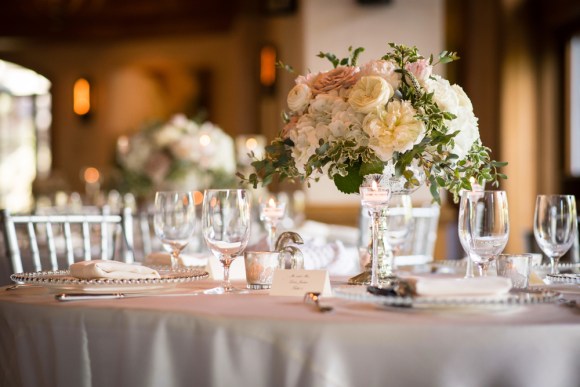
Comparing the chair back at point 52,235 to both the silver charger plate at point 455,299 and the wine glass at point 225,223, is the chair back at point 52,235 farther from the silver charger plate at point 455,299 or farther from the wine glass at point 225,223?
the silver charger plate at point 455,299

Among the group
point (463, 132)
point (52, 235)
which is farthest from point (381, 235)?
point (52, 235)

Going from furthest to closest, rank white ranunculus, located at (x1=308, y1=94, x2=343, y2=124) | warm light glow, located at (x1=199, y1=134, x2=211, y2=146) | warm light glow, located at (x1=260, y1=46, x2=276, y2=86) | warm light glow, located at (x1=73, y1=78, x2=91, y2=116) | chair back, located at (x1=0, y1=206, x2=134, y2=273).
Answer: warm light glow, located at (x1=73, y1=78, x2=91, y2=116)
warm light glow, located at (x1=260, y1=46, x2=276, y2=86)
warm light glow, located at (x1=199, y1=134, x2=211, y2=146)
chair back, located at (x1=0, y1=206, x2=134, y2=273)
white ranunculus, located at (x1=308, y1=94, x2=343, y2=124)

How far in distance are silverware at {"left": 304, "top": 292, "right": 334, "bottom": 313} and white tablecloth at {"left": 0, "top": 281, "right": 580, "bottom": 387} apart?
19 mm

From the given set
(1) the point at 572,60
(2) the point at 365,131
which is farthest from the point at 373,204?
(1) the point at 572,60

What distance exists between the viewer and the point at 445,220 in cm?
715

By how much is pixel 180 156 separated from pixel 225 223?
149 inches

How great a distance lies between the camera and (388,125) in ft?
6.84

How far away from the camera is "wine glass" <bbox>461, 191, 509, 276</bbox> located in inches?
80.4

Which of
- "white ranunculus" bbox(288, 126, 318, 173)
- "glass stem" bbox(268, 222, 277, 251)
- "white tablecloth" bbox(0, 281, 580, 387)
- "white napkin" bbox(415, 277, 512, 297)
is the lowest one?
"white tablecloth" bbox(0, 281, 580, 387)

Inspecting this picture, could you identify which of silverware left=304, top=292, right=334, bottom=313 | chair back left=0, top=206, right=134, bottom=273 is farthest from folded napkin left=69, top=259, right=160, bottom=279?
chair back left=0, top=206, right=134, bottom=273

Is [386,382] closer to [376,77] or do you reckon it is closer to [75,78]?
[376,77]

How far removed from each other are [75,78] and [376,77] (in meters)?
11.6

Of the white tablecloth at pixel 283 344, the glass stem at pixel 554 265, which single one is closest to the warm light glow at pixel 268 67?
the glass stem at pixel 554 265

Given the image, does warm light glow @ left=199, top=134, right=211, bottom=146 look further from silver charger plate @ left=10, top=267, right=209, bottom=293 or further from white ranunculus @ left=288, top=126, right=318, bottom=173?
silver charger plate @ left=10, top=267, right=209, bottom=293
